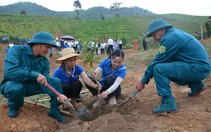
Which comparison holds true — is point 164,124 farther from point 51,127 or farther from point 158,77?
point 51,127

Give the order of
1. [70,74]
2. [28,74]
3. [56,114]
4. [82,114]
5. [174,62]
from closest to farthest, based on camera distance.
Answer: [28,74]
[174,62]
[56,114]
[82,114]
[70,74]

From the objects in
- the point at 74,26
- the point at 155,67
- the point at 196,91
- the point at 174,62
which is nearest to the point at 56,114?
the point at 155,67

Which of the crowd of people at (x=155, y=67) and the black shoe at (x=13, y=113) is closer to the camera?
the crowd of people at (x=155, y=67)

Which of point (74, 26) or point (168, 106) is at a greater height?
point (168, 106)

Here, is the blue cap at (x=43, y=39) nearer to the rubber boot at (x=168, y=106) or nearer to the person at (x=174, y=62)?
the person at (x=174, y=62)

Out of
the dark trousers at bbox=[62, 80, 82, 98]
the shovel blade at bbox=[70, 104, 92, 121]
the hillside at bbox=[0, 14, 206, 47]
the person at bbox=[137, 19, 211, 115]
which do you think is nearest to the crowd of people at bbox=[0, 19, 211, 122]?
the person at bbox=[137, 19, 211, 115]

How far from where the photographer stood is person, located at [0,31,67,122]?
2945 millimetres

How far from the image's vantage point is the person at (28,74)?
295 cm

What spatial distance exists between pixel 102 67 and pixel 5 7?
539 feet

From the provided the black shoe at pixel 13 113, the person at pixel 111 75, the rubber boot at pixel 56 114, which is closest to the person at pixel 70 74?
the person at pixel 111 75

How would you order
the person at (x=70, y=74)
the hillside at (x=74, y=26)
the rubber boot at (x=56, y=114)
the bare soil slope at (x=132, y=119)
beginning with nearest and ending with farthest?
the bare soil slope at (x=132, y=119) < the rubber boot at (x=56, y=114) < the person at (x=70, y=74) < the hillside at (x=74, y=26)

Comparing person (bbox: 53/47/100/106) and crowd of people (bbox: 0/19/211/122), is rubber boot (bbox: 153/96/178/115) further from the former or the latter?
person (bbox: 53/47/100/106)

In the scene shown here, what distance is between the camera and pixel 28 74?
296 cm

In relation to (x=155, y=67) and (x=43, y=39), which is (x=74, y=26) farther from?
(x=155, y=67)
